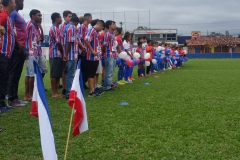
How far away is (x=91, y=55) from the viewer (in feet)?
23.0

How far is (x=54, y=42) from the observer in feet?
23.2

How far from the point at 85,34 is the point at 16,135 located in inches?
163

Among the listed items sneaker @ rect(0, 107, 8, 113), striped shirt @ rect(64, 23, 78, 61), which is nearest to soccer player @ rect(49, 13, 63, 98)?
striped shirt @ rect(64, 23, 78, 61)

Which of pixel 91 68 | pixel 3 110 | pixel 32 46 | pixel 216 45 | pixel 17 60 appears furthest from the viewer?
pixel 216 45

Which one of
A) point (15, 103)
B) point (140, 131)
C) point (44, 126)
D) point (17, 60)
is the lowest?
point (140, 131)

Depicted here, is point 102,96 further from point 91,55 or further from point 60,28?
point 60,28

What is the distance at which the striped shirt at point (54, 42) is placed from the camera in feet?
22.6

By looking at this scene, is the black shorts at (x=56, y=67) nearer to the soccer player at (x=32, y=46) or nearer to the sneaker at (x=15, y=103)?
the soccer player at (x=32, y=46)

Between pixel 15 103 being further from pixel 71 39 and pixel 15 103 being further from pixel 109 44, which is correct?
pixel 109 44

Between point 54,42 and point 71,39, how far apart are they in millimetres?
789

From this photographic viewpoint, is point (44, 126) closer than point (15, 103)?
Yes

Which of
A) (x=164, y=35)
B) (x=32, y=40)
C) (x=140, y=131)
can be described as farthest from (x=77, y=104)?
(x=164, y=35)

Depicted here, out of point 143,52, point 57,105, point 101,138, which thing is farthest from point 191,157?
point 143,52

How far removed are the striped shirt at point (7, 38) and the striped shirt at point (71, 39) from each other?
148 cm
